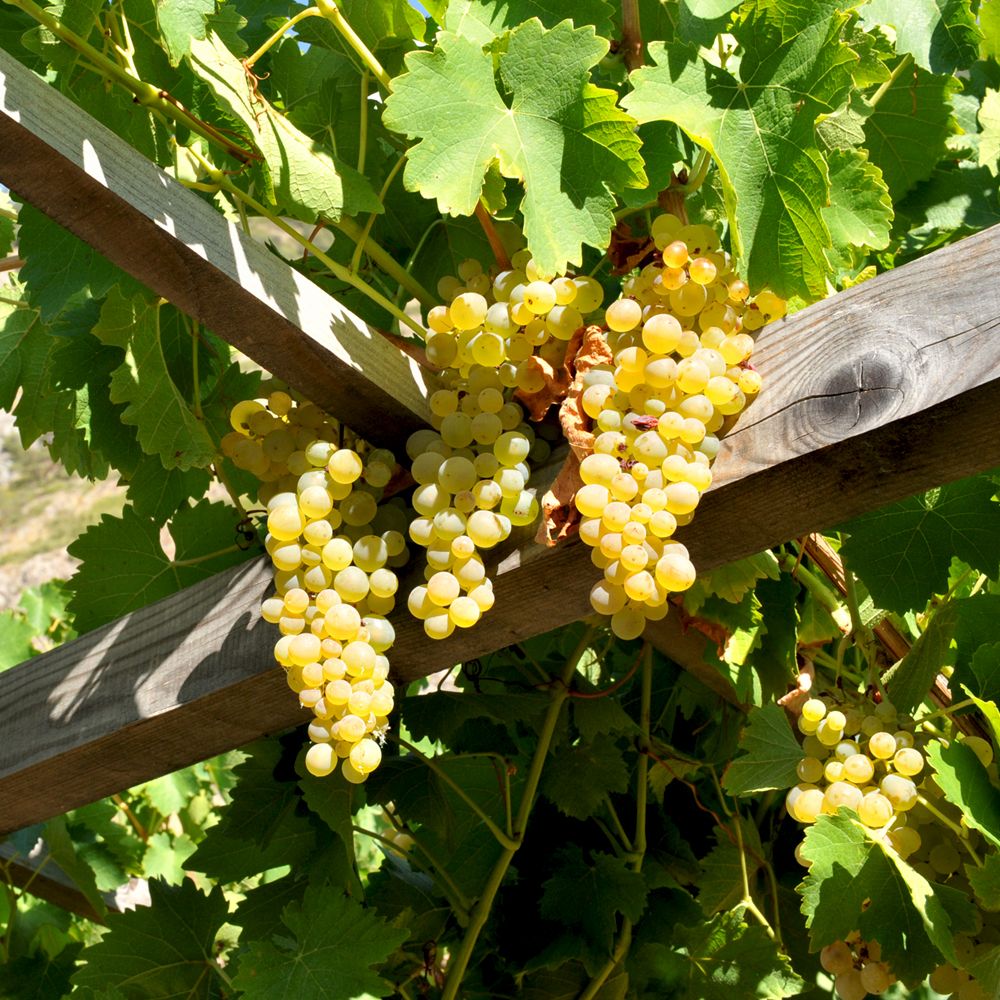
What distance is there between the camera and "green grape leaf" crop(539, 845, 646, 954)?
1453 mm

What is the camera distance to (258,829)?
56.4 inches

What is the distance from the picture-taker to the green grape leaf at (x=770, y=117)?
90cm

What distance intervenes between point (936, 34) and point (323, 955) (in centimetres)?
115

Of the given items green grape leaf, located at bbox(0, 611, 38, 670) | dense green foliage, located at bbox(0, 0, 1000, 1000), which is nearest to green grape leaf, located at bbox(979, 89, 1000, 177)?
dense green foliage, located at bbox(0, 0, 1000, 1000)

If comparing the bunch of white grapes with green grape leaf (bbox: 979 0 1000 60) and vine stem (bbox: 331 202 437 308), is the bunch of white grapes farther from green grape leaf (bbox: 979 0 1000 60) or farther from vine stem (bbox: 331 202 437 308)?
green grape leaf (bbox: 979 0 1000 60)

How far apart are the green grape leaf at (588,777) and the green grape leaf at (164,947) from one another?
45 cm

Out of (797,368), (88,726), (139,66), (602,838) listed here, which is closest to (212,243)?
(139,66)

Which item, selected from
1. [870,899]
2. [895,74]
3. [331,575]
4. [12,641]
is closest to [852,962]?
[870,899]

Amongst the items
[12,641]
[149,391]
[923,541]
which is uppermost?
[149,391]

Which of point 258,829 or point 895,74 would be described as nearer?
point 895,74

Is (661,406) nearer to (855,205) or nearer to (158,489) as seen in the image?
(855,205)

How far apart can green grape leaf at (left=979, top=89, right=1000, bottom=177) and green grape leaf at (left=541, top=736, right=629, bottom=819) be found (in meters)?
0.85

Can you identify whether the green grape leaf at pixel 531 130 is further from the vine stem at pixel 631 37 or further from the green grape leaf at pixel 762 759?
the green grape leaf at pixel 762 759

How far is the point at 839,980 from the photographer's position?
117cm
